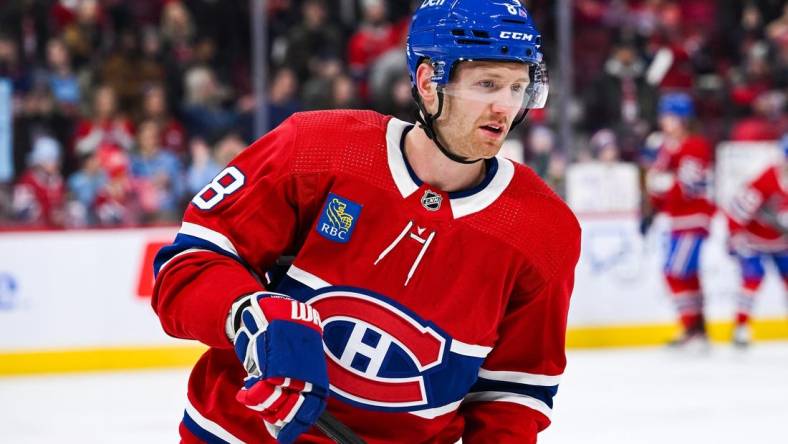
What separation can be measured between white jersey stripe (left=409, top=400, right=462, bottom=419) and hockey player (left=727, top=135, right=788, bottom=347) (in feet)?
17.2

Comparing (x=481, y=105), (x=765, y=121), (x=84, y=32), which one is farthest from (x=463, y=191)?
(x=765, y=121)

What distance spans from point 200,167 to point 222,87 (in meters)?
0.89

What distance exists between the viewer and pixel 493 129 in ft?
6.03

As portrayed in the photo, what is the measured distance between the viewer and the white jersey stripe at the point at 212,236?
177 centimetres

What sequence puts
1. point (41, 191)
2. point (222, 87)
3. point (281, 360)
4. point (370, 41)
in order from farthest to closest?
point (370, 41) < point (222, 87) < point (41, 191) < point (281, 360)

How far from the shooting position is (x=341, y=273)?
1855 mm

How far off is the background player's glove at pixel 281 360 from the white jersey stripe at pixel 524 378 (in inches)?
17.0

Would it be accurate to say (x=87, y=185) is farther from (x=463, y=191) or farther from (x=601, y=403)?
(x=463, y=191)

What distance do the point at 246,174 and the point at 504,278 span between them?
42 centimetres

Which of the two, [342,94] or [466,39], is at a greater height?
[466,39]

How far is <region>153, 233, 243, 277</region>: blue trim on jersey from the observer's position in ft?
5.80

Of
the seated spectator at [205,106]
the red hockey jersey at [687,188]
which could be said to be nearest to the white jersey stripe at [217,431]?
the seated spectator at [205,106]

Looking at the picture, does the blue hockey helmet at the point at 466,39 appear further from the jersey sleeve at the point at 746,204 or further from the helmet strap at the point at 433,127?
the jersey sleeve at the point at 746,204

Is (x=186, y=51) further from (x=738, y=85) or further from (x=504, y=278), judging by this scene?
(x=504, y=278)
